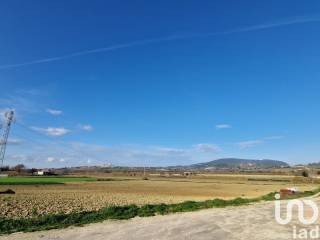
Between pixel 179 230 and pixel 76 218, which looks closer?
pixel 179 230

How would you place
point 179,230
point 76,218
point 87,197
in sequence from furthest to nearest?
1. point 87,197
2. point 76,218
3. point 179,230

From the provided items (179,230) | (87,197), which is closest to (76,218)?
(179,230)

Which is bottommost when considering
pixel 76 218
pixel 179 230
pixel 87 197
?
pixel 179 230

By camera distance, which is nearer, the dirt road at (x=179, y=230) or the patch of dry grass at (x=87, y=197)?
the dirt road at (x=179, y=230)

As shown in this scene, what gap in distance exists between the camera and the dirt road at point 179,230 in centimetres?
1462

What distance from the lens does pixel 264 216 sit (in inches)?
816

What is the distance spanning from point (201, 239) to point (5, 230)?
28.1 feet

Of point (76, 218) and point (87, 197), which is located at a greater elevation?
point (87, 197)

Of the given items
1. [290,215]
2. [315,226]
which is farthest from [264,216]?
[315,226]

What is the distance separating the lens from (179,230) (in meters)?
15.9

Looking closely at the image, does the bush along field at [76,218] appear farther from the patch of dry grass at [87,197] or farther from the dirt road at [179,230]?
the patch of dry grass at [87,197]

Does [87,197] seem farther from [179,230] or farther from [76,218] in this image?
[179,230]

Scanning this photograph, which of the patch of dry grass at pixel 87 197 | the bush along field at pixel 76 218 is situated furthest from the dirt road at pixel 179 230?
the patch of dry grass at pixel 87 197

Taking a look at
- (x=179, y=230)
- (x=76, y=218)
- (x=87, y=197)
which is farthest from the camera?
(x=87, y=197)
